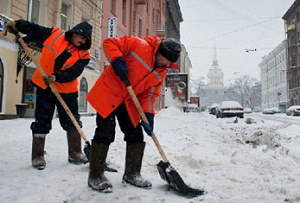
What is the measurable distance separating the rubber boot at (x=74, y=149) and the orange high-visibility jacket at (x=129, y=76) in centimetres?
86

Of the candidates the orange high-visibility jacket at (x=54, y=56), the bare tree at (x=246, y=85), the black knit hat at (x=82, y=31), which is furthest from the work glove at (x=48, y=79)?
the bare tree at (x=246, y=85)

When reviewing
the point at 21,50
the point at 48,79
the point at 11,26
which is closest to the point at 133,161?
the point at 48,79

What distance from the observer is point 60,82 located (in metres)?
2.77

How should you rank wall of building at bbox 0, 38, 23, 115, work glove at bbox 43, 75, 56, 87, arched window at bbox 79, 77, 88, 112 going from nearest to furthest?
1. work glove at bbox 43, 75, 56, 87
2. wall of building at bbox 0, 38, 23, 115
3. arched window at bbox 79, 77, 88, 112

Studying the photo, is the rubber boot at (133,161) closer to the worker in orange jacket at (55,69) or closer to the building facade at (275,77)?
the worker in orange jacket at (55,69)

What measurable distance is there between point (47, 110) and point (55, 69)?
47 centimetres

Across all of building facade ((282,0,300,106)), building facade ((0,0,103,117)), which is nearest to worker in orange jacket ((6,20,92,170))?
building facade ((0,0,103,117))

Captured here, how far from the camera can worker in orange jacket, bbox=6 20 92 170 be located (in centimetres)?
278

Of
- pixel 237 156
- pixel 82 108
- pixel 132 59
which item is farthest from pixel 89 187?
pixel 82 108

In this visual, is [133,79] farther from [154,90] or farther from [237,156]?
[237,156]

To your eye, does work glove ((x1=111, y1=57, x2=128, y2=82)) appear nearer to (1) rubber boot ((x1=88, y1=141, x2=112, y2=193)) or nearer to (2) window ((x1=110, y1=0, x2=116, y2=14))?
(1) rubber boot ((x1=88, y1=141, x2=112, y2=193))

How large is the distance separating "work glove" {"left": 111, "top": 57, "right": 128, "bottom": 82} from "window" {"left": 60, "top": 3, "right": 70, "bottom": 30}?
452 inches

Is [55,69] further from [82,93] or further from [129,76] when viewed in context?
[82,93]

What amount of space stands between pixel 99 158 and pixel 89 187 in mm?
259
